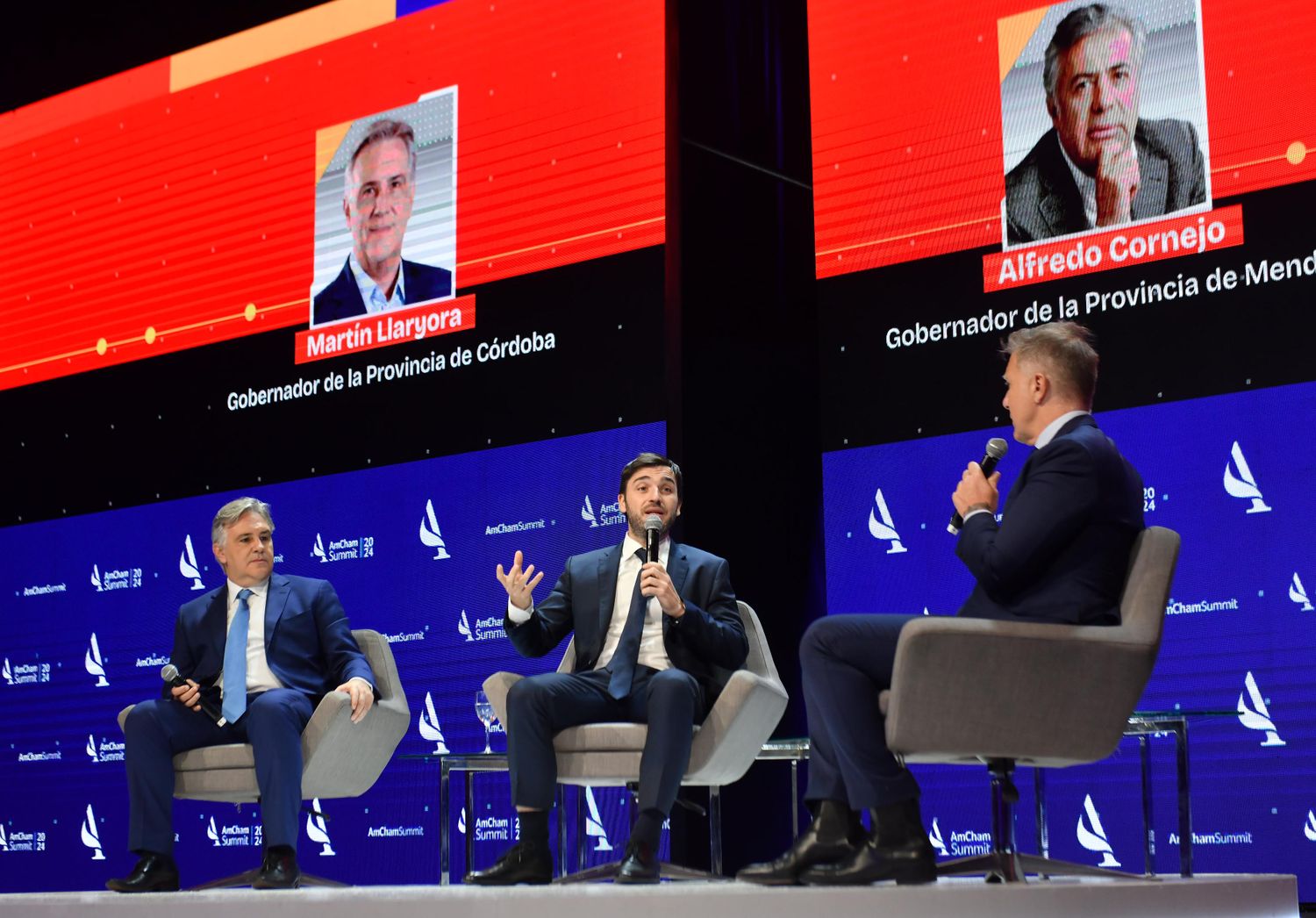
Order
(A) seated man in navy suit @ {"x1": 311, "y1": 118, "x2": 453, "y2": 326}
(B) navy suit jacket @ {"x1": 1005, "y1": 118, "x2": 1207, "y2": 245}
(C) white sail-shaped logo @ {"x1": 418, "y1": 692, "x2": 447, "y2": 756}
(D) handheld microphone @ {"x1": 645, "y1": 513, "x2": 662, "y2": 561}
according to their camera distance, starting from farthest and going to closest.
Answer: (A) seated man in navy suit @ {"x1": 311, "y1": 118, "x2": 453, "y2": 326} < (C) white sail-shaped logo @ {"x1": 418, "y1": 692, "x2": 447, "y2": 756} < (B) navy suit jacket @ {"x1": 1005, "y1": 118, "x2": 1207, "y2": 245} < (D) handheld microphone @ {"x1": 645, "y1": 513, "x2": 662, "y2": 561}

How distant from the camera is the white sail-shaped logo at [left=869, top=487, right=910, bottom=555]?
202 inches

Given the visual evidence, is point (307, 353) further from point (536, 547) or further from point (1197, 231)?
point (1197, 231)

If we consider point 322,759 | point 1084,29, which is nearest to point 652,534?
point 322,759

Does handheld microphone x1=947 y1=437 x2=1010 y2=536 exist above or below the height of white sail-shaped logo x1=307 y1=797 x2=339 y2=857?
above

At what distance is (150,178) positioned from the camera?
6980 mm

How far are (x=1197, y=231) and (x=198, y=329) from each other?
420 cm

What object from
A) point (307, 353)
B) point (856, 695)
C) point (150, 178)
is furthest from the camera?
point (150, 178)

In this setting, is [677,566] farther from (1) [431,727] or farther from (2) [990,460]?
(1) [431,727]

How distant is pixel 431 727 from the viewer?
230 inches

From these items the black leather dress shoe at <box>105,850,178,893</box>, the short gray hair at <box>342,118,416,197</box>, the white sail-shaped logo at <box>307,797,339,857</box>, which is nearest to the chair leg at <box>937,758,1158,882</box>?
the black leather dress shoe at <box>105,850,178,893</box>

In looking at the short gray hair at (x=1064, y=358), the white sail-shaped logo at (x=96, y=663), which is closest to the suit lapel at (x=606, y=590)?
the short gray hair at (x=1064, y=358)

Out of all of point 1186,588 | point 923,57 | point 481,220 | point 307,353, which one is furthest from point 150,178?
point 1186,588

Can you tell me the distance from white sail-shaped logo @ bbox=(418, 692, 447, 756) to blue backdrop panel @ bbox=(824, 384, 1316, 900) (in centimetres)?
195

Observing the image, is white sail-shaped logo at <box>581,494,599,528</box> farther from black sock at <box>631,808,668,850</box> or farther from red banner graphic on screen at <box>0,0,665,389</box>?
black sock at <box>631,808,668,850</box>
